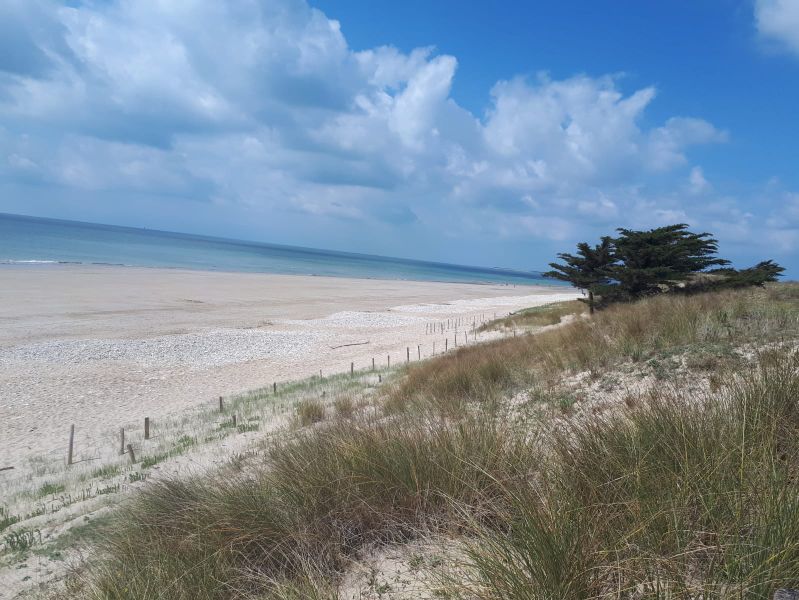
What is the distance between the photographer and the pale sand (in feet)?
50.2

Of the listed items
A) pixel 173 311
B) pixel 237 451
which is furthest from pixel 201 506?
pixel 173 311

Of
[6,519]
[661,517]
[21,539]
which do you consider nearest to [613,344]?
[661,517]

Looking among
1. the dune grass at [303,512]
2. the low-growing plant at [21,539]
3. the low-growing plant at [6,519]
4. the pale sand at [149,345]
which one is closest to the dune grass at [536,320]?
the pale sand at [149,345]

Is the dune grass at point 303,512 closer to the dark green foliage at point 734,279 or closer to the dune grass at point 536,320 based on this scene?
the dark green foliage at point 734,279

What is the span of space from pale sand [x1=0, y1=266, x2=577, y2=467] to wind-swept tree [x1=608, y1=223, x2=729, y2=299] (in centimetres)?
1050

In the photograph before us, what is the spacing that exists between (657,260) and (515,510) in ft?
57.5

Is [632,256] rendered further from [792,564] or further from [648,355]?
[792,564]

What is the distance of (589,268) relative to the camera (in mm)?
19344

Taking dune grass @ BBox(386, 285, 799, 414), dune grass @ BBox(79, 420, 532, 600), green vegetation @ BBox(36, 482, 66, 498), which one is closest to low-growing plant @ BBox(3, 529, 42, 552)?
green vegetation @ BBox(36, 482, 66, 498)

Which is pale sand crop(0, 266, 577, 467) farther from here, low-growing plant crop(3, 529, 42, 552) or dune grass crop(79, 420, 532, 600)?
dune grass crop(79, 420, 532, 600)

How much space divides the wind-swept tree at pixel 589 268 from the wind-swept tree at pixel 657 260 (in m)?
0.60

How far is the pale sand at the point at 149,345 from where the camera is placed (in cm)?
1530

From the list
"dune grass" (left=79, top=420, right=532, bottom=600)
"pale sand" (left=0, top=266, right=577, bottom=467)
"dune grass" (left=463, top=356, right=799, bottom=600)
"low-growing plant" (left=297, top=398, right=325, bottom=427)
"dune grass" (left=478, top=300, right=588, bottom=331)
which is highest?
"dune grass" (left=463, top=356, right=799, bottom=600)

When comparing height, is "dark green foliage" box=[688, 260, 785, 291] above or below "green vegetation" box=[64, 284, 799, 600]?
above
